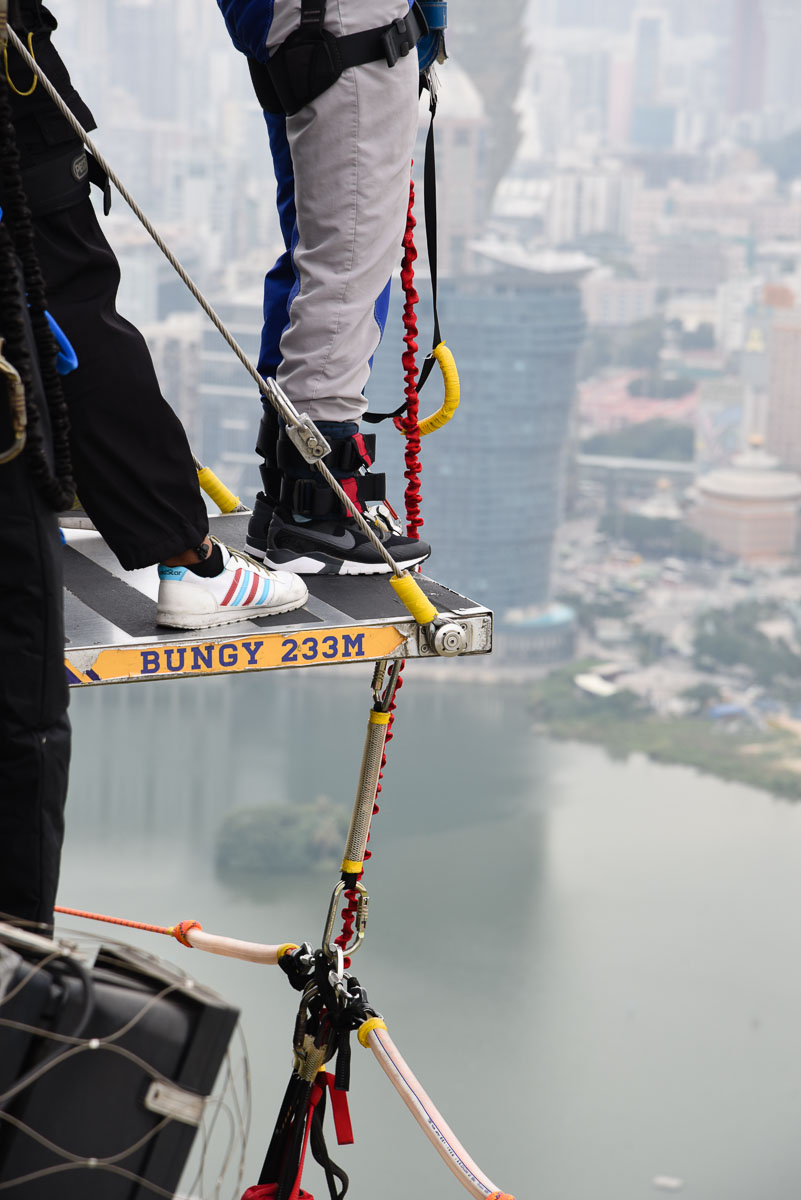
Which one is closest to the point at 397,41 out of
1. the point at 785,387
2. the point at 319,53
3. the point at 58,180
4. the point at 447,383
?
the point at 319,53

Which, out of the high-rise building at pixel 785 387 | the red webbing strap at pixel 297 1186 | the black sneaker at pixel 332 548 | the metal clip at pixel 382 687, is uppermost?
the black sneaker at pixel 332 548

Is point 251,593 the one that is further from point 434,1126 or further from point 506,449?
point 506,449

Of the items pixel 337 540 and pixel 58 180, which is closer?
pixel 58 180

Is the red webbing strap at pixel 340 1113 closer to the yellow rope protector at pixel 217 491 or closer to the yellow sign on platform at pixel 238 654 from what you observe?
the yellow sign on platform at pixel 238 654

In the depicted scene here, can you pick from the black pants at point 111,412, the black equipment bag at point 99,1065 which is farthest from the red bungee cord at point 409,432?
the black equipment bag at point 99,1065

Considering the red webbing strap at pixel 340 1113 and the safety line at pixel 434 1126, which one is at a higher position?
the safety line at pixel 434 1126

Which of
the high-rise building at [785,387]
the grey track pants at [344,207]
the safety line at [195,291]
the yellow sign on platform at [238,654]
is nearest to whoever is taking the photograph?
the safety line at [195,291]
